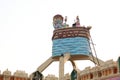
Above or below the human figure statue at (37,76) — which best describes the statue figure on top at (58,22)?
above

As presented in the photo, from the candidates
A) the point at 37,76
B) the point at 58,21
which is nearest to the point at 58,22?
the point at 58,21

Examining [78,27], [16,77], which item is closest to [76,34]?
[78,27]

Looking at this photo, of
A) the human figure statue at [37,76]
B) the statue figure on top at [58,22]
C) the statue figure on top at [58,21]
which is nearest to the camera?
the human figure statue at [37,76]

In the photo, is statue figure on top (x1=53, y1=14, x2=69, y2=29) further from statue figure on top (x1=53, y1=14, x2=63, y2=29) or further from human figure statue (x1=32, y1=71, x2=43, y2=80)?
human figure statue (x1=32, y1=71, x2=43, y2=80)

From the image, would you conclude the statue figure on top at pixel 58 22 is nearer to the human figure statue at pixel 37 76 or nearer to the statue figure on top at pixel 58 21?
the statue figure on top at pixel 58 21

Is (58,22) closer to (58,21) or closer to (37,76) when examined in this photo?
(58,21)

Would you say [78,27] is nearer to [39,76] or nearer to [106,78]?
[39,76]

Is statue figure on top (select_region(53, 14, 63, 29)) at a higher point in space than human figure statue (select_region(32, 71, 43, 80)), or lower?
higher


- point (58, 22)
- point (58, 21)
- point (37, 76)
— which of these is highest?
point (58, 21)

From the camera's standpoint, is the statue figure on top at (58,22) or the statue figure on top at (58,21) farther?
the statue figure on top at (58,21)

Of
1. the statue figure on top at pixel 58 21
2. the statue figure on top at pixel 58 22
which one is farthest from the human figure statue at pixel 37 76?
the statue figure on top at pixel 58 21

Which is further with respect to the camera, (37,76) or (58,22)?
(58,22)

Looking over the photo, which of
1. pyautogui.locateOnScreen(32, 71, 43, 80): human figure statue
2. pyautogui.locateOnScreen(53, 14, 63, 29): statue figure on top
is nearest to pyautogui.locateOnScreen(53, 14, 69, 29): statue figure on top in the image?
pyautogui.locateOnScreen(53, 14, 63, 29): statue figure on top

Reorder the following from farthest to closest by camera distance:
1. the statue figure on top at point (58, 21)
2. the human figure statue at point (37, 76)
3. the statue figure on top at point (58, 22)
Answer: the statue figure on top at point (58, 21) → the statue figure on top at point (58, 22) → the human figure statue at point (37, 76)
